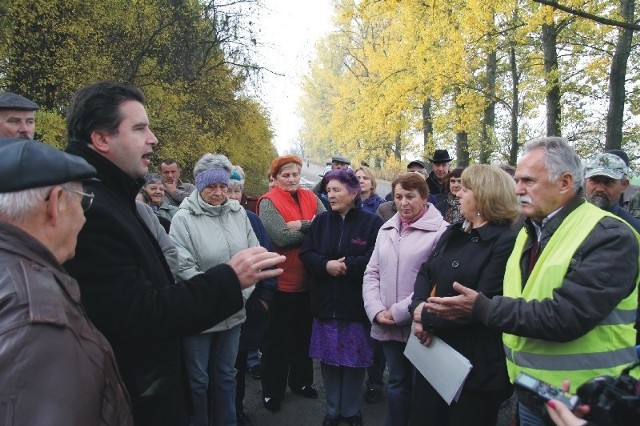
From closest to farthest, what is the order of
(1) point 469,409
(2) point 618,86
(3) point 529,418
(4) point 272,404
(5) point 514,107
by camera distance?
(3) point 529,418, (1) point 469,409, (4) point 272,404, (2) point 618,86, (5) point 514,107

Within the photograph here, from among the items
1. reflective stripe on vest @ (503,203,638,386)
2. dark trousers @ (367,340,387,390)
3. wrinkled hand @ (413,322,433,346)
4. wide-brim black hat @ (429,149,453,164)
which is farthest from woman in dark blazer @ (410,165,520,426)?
wide-brim black hat @ (429,149,453,164)

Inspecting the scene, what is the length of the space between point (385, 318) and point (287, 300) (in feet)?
3.86

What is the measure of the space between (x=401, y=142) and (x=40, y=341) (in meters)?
24.8

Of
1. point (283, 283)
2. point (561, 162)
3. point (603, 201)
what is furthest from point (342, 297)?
point (603, 201)

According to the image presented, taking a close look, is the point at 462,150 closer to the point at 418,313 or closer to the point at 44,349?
the point at 418,313

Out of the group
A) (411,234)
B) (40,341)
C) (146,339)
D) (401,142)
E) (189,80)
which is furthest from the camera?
(401,142)

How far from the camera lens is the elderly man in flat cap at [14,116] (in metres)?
3.57

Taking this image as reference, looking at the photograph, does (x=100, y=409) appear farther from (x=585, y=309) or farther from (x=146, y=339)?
(x=585, y=309)

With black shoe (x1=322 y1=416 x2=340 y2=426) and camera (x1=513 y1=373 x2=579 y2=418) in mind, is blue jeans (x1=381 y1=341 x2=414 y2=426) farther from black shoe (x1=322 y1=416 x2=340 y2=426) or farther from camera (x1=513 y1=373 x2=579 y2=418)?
camera (x1=513 y1=373 x2=579 y2=418)

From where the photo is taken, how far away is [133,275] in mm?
1638

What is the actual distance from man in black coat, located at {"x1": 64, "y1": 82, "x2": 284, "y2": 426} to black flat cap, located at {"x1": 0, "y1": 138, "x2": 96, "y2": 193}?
44cm

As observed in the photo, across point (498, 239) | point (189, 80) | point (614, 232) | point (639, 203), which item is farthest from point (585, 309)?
point (189, 80)

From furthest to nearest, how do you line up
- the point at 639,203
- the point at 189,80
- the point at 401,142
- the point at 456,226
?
1. the point at 401,142
2. the point at 189,80
3. the point at 639,203
4. the point at 456,226

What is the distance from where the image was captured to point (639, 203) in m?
8.21
